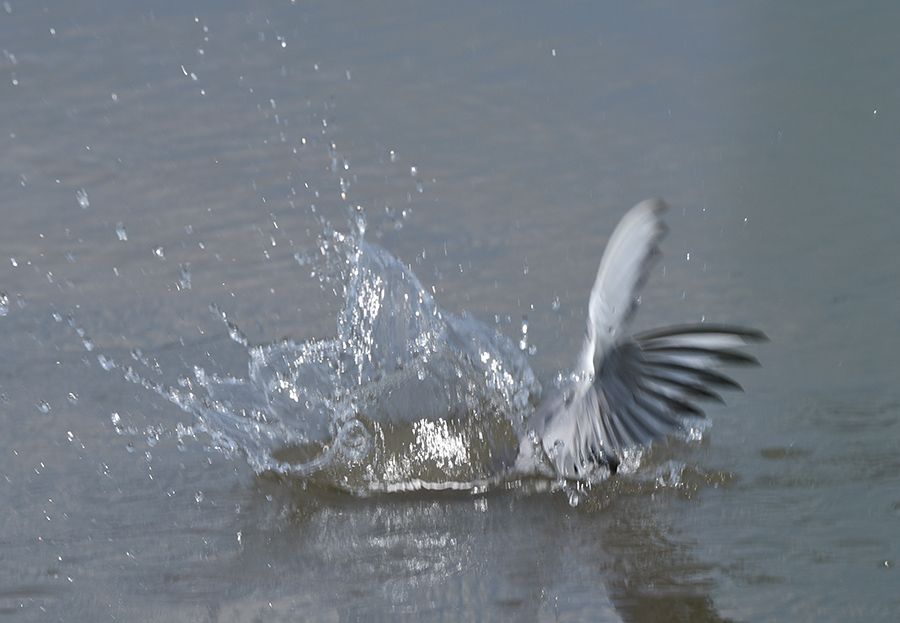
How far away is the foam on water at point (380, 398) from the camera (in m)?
2.58

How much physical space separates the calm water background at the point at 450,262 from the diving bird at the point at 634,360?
0.28 m

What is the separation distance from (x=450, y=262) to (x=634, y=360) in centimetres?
138

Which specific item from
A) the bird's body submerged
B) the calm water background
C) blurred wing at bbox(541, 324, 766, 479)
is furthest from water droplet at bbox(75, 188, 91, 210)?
blurred wing at bbox(541, 324, 766, 479)

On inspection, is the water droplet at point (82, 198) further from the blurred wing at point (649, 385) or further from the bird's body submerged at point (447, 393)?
the blurred wing at point (649, 385)

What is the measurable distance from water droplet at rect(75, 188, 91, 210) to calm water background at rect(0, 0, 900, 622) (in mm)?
24

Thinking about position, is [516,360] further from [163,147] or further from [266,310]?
[163,147]

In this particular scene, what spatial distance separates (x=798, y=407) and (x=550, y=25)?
8.82 feet

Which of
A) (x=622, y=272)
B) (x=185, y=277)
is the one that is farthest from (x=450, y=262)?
(x=622, y=272)

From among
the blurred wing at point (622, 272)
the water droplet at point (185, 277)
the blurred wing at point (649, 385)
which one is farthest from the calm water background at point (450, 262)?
the blurred wing at point (622, 272)

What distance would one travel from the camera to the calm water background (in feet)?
7.12

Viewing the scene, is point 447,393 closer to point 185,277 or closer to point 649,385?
point 649,385

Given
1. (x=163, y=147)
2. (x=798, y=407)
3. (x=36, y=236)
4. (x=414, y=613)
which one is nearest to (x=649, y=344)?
(x=414, y=613)

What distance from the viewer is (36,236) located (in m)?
3.63

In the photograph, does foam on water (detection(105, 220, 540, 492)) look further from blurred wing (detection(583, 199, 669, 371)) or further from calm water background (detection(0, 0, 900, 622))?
blurred wing (detection(583, 199, 669, 371))
